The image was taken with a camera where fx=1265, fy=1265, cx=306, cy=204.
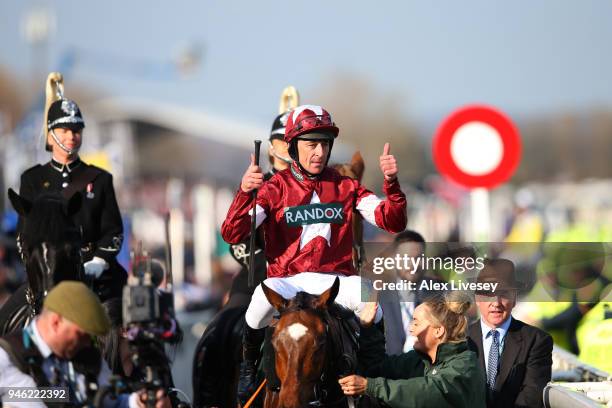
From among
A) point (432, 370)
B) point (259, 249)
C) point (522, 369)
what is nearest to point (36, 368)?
point (432, 370)

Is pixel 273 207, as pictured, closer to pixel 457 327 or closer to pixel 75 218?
pixel 457 327

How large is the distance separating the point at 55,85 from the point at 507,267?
4619 millimetres

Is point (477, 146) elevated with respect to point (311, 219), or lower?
elevated

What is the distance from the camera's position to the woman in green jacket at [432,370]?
7664 millimetres

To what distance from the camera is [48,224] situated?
855 centimetres

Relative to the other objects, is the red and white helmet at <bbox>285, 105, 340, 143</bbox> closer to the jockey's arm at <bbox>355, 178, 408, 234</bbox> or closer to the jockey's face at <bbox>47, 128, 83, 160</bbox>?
the jockey's arm at <bbox>355, 178, 408, 234</bbox>

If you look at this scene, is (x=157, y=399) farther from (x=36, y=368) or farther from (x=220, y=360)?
(x=220, y=360)

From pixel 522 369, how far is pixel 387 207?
1643 millimetres

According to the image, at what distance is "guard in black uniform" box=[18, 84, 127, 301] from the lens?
10203mm

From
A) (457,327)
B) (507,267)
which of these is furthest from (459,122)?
(457,327)

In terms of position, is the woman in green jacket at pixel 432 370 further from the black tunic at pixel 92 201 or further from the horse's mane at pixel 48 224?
the black tunic at pixel 92 201

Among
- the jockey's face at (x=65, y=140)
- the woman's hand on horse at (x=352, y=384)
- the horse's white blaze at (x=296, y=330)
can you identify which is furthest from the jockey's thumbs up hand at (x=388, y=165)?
the jockey's face at (x=65, y=140)

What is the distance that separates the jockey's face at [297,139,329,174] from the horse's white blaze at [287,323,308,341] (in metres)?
1.48

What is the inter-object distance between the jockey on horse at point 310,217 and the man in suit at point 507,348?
0.81m
